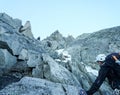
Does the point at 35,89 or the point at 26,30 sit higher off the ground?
the point at 26,30

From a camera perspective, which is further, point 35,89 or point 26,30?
point 26,30

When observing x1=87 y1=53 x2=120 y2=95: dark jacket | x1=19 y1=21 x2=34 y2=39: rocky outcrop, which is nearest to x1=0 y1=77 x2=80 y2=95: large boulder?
x1=87 y1=53 x2=120 y2=95: dark jacket

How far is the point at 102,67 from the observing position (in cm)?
1259

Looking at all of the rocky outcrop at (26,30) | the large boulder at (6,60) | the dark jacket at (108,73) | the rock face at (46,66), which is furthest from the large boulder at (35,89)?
the rocky outcrop at (26,30)

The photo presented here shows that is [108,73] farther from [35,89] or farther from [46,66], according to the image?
[46,66]

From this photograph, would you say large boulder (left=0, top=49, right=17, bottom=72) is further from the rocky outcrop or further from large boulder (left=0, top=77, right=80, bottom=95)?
the rocky outcrop

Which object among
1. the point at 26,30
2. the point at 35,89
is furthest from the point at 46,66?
the point at 26,30

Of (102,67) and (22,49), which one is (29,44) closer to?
(22,49)

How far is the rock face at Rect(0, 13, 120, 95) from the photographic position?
12.9 m

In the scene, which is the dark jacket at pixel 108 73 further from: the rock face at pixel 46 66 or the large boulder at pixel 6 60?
the large boulder at pixel 6 60

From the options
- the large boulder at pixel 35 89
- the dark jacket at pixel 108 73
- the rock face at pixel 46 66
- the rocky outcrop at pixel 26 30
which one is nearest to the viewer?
the large boulder at pixel 35 89

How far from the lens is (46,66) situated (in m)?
18.9

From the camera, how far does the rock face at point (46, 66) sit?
1290cm

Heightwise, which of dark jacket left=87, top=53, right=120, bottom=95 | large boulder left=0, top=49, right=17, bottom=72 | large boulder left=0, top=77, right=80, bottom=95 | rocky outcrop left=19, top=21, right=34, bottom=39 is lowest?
large boulder left=0, top=77, right=80, bottom=95
